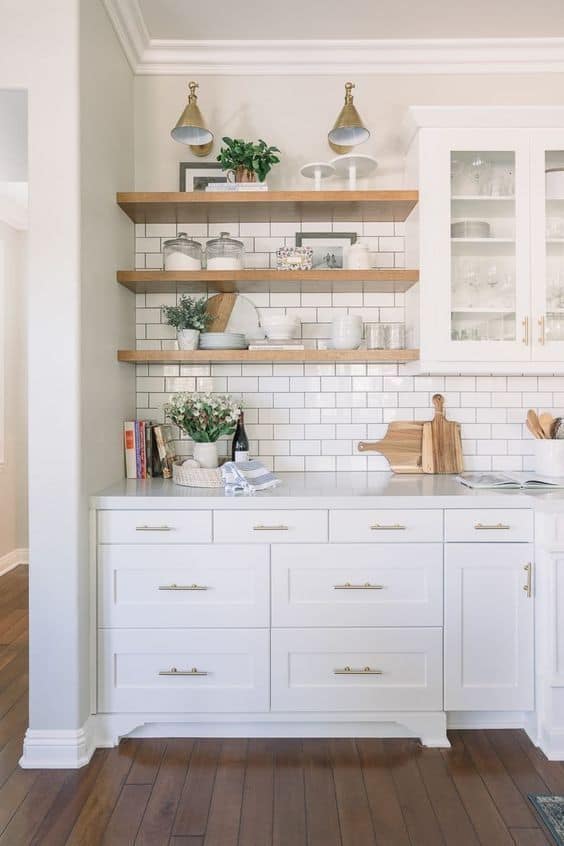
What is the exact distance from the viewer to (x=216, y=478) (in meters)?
2.41

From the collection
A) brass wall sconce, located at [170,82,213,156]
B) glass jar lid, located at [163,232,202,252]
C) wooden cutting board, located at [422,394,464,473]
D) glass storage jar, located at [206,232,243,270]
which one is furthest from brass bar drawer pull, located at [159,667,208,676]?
brass wall sconce, located at [170,82,213,156]

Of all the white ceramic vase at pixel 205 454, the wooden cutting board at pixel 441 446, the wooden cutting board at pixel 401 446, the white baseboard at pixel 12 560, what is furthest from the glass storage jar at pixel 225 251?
the white baseboard at pixel 12 560

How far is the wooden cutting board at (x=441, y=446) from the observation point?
9.20ft

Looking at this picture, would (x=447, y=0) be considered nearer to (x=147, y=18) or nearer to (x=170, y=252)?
(x=147, y=18)

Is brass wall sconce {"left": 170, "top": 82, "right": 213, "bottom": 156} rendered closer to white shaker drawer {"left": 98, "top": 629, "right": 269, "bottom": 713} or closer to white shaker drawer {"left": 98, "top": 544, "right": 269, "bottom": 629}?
white shaker drawer {"left": 98, "top": 544, "right": 269, "bottom": 629}

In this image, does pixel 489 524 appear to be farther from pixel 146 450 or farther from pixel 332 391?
pixel 146 450

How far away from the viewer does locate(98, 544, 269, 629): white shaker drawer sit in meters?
2.21

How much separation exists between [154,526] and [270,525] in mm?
429

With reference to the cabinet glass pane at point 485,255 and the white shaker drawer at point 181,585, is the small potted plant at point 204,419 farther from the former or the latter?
the cabinet glass pane at point 485,255

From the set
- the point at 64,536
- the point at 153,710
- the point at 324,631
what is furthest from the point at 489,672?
the point at 64,536

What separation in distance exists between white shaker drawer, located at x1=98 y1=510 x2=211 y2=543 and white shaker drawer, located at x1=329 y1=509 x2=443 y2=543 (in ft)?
1.59

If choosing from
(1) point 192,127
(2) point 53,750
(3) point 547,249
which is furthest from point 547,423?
(2) point 53,750

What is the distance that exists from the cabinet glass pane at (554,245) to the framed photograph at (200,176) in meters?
1.45

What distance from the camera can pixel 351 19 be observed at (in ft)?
8.61
